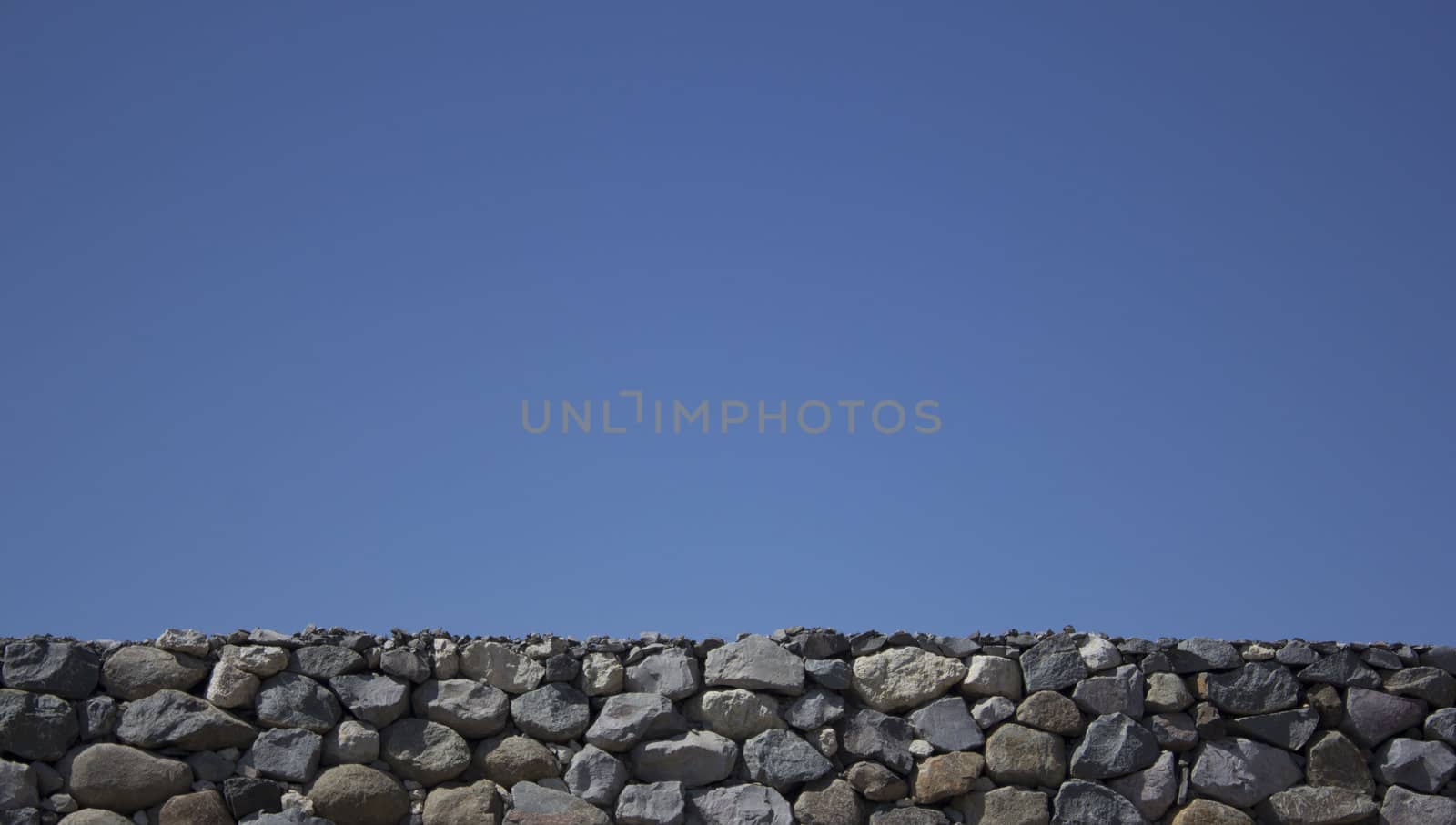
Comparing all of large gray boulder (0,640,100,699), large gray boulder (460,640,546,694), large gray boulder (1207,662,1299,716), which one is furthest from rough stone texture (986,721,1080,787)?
large gray boulder (0,640,100,699)

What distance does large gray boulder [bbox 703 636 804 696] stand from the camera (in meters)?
8.74

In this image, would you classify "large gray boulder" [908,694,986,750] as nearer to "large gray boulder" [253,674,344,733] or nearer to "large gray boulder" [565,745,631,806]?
"large gray boulder" [565,745,631,806]

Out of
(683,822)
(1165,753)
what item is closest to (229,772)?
(683,822)

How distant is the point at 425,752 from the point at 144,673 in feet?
5.42

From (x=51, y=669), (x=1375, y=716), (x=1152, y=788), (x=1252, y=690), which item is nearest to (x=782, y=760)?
(x=1152, y=788)

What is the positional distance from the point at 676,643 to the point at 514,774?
1.17 meters

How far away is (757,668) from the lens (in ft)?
28.8

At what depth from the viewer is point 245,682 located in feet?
28.2

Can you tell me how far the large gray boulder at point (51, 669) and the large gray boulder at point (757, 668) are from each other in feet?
11.5

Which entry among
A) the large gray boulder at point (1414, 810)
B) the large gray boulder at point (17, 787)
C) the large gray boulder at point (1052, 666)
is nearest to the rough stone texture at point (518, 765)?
the large gray boulder at point (17, 787)

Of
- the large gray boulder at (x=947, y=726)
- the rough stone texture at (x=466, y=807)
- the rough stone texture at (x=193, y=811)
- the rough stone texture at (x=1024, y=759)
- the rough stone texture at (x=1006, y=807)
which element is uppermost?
the large gray boulder at (x=947, y=726)

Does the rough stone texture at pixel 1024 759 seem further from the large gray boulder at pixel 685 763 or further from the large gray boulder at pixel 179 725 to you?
the large gray boulder at pixel 179 725

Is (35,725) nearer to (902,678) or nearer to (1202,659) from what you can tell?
(902,678)

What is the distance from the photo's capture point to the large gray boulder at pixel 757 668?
8738 millimetres
